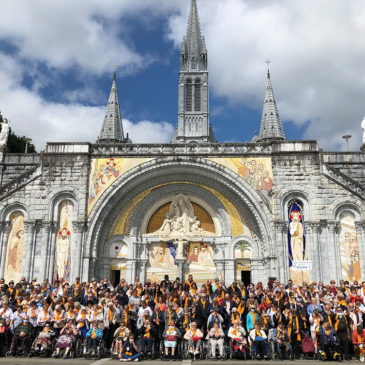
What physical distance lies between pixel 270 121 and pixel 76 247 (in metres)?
29.9

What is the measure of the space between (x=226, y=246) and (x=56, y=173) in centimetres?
1040

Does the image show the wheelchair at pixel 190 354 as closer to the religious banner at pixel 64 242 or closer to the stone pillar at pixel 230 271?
the stone pillar at pixel 230 271

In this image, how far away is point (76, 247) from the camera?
20.5m

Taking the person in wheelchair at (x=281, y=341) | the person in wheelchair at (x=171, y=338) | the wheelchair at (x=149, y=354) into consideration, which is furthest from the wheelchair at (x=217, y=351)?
the wheelchair at (x=149, y=354)

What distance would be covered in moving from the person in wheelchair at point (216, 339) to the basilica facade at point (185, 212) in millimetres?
9477

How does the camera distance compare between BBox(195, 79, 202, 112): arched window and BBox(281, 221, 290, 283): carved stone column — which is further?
BBox(195, 79, 202, 112): arched window

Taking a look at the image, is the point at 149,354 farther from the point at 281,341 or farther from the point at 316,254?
the point at 316,254

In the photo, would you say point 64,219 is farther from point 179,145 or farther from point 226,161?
point 226,161

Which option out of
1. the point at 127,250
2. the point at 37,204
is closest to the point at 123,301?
the point at 127,250

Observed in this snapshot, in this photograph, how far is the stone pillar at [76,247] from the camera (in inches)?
797

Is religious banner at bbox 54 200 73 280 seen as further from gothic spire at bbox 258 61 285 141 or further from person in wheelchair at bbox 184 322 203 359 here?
gothic spire at bbox 258 61 285 141

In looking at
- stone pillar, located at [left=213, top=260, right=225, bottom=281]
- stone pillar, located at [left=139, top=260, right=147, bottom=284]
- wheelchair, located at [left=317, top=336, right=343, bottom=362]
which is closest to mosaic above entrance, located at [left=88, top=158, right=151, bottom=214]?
stone pillar, located at [left=139, top=260, right=147, bottom=284]

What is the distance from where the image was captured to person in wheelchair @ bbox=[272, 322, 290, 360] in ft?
35.7

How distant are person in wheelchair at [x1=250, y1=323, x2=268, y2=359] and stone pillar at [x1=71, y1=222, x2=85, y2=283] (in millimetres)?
11802
